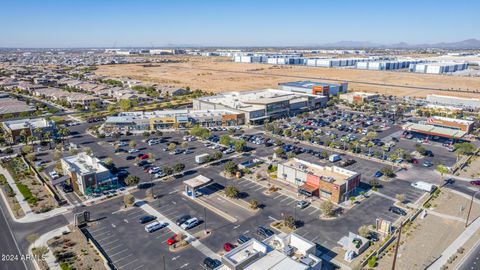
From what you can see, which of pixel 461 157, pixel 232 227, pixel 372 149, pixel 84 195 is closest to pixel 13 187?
pixel 84 195

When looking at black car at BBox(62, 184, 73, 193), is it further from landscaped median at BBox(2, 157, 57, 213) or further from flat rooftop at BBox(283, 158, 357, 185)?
flat rooftop at BBox(283, 158, 357, 185)

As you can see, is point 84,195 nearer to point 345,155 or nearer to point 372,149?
point 345,155

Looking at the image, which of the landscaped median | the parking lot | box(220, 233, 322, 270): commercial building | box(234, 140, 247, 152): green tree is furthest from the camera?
box(234, 140, 247, 152): green tree

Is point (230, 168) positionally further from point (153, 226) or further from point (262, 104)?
point (262, 104)

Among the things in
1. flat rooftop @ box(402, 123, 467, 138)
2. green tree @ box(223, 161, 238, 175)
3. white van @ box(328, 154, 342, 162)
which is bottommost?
white van @ box(328, 154, 342, 162)

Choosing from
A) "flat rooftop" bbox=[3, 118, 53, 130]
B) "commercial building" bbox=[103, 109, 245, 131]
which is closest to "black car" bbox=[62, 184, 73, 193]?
"flat rooftop" bbox=[3, 118, 53, 130]

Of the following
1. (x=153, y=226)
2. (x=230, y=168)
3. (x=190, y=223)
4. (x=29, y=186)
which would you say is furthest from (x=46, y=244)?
(x=230, y=168)

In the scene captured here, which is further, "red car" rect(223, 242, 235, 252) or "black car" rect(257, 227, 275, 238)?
"black car" rect(257, 227, 275, 238)
